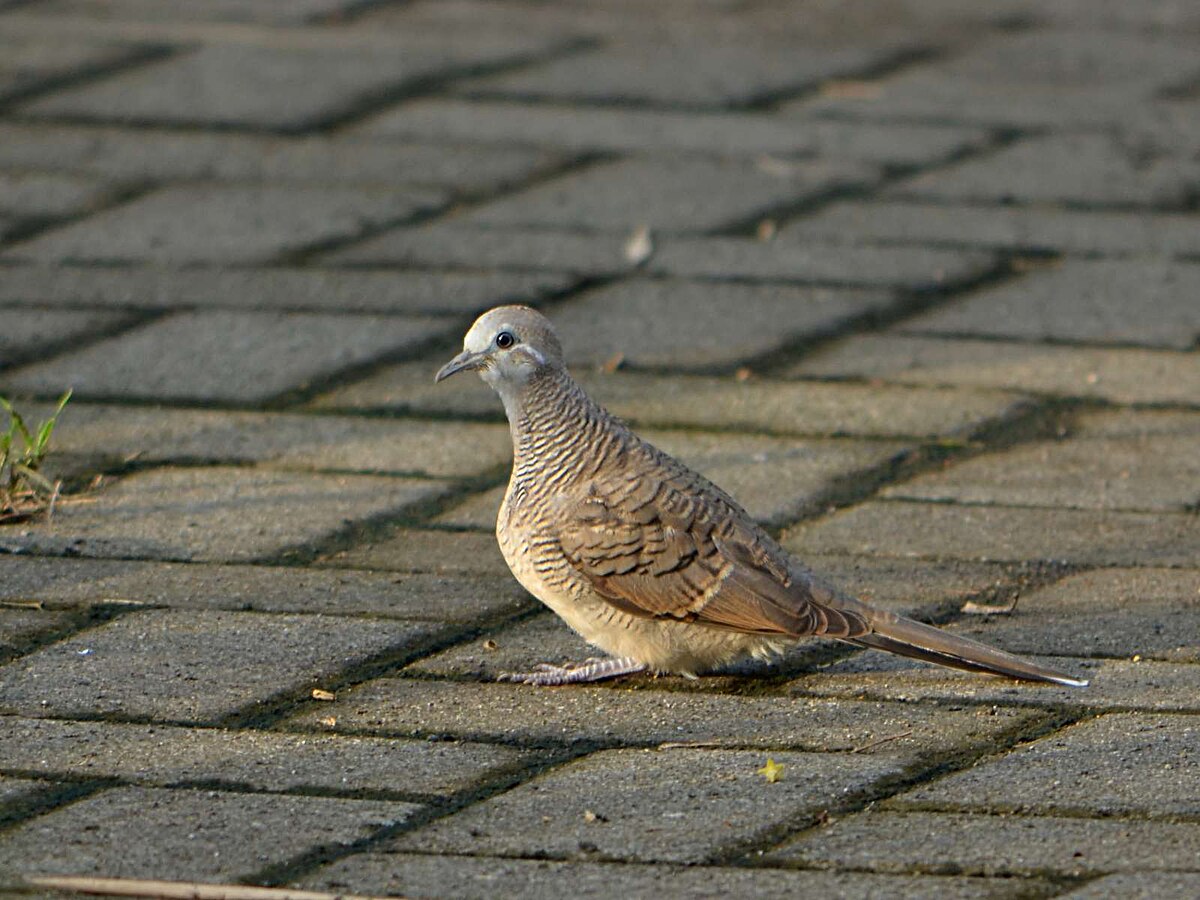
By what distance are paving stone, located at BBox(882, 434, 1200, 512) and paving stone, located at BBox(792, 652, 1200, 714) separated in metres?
1.03

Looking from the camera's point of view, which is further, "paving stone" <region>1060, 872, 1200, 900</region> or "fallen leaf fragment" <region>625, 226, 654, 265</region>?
"fallen leaf fragment" <region>625, 226, 654, 265</region>

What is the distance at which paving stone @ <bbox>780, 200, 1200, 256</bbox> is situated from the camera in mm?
7578

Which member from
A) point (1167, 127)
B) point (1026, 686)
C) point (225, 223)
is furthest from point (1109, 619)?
point (1167, 127)

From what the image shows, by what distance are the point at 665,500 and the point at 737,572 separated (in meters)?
0.21

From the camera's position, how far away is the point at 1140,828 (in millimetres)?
3496

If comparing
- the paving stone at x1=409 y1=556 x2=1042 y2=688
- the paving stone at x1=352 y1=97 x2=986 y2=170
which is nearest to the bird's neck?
the paving stone at x1=409 y1=556 x2=1042 y2=688

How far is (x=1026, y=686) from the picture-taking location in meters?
4.19

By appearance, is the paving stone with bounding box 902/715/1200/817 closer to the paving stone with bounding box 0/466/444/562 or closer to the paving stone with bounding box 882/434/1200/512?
the paving stone with bounding box 882/434/1200/512

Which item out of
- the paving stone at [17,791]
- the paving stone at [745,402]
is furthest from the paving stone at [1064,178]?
the paving stone at [17,791]

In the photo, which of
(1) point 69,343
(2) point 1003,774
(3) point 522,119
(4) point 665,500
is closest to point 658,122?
(3) point 522,119

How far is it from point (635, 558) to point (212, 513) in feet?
4.38

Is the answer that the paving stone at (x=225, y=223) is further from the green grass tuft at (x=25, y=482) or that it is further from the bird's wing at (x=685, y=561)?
the bird's wing at (x=685, y=561)

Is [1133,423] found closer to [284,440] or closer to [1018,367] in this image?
[1018,367]

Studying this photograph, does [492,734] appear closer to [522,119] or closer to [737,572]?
[737,572]
